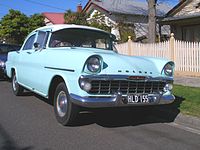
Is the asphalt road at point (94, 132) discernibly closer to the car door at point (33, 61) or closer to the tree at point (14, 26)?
the car door at point (33, 61)

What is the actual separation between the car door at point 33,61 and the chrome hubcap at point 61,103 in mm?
1018

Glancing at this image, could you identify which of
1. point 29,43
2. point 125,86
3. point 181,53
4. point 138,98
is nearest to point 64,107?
point 125,86

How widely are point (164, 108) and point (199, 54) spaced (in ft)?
24.7

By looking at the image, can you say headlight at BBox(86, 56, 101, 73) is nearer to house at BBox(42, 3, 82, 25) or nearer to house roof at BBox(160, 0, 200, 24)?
house roof at BBox(160, 0, 200, 24)

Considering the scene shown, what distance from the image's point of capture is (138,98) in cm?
627

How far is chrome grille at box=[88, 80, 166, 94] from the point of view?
5.97 metres

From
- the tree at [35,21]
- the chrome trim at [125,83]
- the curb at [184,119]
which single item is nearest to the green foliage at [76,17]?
the tree at [35,21]

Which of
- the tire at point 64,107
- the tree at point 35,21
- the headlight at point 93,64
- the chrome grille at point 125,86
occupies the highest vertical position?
the tree at point 35,21

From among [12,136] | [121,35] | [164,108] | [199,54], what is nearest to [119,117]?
[164,108]

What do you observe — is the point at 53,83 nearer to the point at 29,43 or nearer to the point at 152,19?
the point at 29,43

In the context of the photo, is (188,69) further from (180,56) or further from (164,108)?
(164,108)

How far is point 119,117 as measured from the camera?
7559mm

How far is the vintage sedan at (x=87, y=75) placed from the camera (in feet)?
19.4

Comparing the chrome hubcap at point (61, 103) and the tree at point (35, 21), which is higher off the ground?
the tree at point (35, 21)
